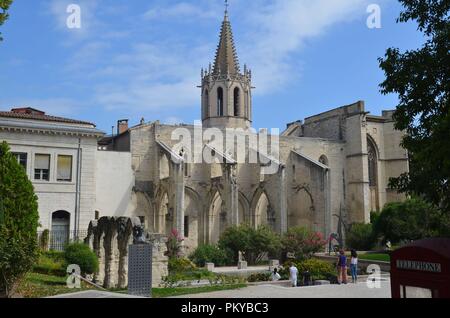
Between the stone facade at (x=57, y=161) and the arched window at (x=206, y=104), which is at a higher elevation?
the arched window at (x=206, y=104)

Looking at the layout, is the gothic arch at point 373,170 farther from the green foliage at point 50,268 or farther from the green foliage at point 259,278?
the green foliage at point 50,268

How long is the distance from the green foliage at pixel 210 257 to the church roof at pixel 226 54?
22878mm

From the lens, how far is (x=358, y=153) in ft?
135

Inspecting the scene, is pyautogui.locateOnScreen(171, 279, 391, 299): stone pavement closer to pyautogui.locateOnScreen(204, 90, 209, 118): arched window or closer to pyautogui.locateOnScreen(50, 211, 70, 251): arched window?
pyautogui.locateOnScreen(50, 211, 70, 251): arched window

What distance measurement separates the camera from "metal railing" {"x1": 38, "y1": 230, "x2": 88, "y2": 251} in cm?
2474

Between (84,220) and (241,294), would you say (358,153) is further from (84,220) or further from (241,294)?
(241,294)

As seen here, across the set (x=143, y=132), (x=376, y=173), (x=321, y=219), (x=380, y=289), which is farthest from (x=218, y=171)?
(x=380, y=289)

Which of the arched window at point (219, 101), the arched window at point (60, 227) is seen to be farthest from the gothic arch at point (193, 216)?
the arched window at point (219, 101)

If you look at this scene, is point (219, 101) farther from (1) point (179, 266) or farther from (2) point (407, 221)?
(1) point (179, 266)

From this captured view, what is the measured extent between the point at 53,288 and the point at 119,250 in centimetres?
389

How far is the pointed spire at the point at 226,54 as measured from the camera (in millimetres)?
46166

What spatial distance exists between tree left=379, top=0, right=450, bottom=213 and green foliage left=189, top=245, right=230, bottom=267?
17.1 metres

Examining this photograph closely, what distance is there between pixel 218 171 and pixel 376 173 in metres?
16.3

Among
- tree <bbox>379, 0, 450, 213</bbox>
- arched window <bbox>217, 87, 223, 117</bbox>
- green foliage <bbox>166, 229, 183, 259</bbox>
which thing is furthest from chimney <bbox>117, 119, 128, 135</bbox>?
tree <bbox>379, 0, 450, 213</bbox>
